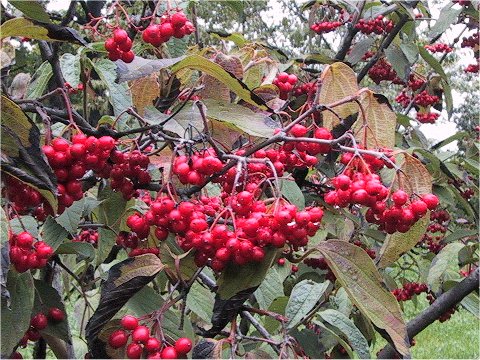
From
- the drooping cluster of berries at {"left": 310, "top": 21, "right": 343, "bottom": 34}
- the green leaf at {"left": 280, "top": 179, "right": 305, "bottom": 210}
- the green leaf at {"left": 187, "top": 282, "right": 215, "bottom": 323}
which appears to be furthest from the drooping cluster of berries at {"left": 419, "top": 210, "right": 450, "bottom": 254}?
the green leaf at {"left": 187, "top": 282, "right": 215, "bottom": 323}

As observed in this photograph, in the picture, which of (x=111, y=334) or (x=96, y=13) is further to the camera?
(x=96, y=13)

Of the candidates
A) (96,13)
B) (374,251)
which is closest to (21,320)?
(96,13)

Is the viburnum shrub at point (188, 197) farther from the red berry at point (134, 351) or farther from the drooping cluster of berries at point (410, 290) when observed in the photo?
the drooping cluster of berries at point (410, 290)

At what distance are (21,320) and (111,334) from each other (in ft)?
0.55

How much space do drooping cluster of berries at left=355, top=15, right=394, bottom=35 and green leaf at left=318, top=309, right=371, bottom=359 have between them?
6.71 ft

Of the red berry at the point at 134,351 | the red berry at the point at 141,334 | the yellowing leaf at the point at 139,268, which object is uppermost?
the yellowing leaf at the point at 139,268

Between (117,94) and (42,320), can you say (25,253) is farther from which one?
(117,94)

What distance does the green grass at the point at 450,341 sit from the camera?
677 centimetres

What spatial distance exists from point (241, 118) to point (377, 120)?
0.33 meters

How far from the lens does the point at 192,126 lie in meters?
1.30

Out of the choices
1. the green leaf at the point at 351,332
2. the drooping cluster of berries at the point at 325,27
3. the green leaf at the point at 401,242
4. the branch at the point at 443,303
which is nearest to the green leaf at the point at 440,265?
the branch at the point at 443,303

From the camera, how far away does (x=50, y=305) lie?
149cm

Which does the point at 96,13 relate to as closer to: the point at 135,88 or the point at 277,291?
the point at 135,88

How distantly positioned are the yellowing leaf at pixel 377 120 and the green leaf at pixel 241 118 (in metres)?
0.21
